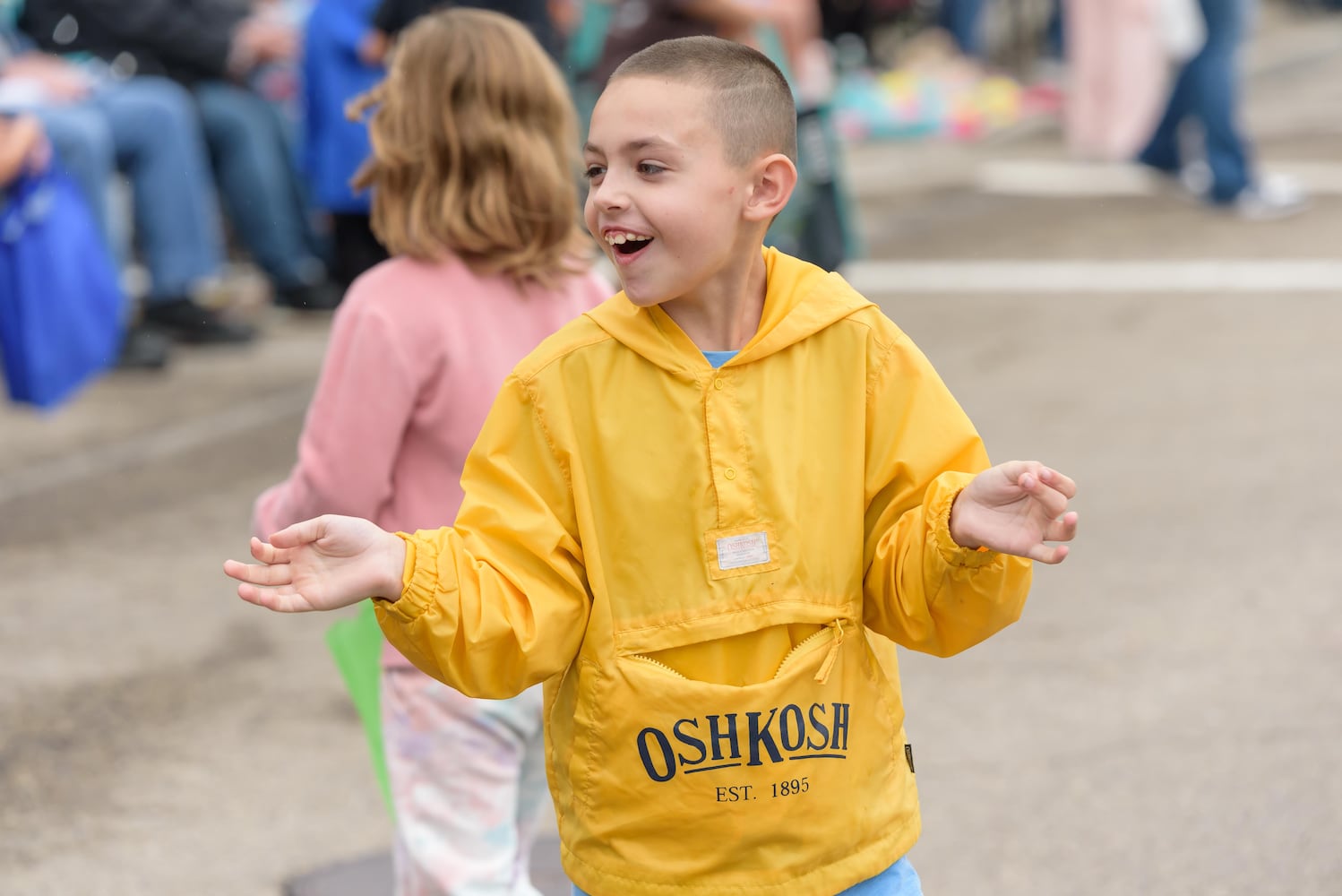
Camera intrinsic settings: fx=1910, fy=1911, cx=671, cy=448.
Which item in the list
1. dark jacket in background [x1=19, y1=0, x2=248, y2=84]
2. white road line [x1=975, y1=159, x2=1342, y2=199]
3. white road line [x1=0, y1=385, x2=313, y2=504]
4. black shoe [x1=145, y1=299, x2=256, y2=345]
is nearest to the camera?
white road line [x1=0, y1=385, x2=313, y2=504]

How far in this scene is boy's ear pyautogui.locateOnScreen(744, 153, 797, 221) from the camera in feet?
7.67

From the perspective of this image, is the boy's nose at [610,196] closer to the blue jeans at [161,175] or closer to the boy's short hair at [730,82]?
the boy's short hair at [730,82]

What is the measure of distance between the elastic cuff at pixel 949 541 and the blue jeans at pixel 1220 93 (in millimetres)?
8453

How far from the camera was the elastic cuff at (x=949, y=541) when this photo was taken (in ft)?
7.28

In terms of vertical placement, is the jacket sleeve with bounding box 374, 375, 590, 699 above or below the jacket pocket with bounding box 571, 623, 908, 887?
above

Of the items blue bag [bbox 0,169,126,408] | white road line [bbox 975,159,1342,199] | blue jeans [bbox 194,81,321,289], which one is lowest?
white road line [bbox 975,159,1342,199]

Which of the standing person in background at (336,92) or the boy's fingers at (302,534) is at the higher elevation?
the boy's fingers at (302,534)

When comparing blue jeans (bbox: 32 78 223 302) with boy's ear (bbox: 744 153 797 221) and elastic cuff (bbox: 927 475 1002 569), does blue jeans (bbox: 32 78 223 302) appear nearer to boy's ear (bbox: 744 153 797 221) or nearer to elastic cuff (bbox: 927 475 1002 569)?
boy's ear (bbox: 744 153 797 221)

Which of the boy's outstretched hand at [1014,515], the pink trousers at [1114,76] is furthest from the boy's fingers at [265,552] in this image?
the pink trousers at [1114,76]

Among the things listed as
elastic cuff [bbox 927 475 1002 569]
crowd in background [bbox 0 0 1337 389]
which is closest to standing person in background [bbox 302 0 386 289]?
crowd in background [bbox 0 0 1337 389]

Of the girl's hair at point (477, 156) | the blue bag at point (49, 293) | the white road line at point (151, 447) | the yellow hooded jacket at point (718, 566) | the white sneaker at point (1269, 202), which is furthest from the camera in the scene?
the white sneaker at point (1269, 202)

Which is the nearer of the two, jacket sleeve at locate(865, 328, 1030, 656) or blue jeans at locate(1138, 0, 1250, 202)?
jacket sleeve at locate(865, 328, 1030, 656)

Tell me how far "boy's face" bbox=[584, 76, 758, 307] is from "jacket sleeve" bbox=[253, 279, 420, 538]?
2.71 feet

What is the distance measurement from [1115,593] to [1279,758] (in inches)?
42.6
